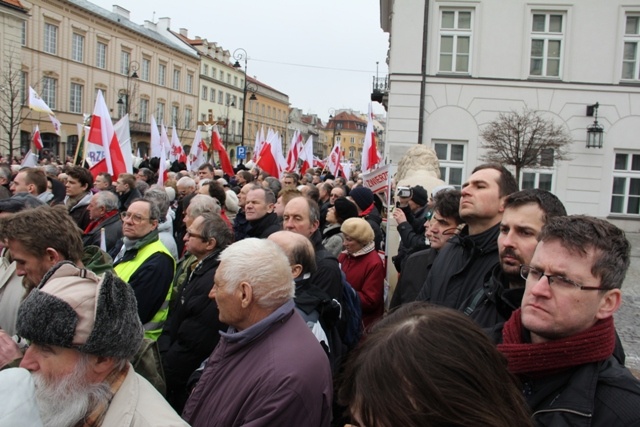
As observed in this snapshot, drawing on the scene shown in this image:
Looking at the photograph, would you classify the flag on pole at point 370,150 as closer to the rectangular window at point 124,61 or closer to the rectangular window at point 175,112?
the rectangular window at point 124,61

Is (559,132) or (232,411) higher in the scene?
(559,132)

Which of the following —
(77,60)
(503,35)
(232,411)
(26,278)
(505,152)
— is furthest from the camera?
(77,60)

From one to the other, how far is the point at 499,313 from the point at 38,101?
17.5 meters

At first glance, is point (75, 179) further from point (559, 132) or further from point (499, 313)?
point (559, 132)

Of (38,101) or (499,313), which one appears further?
(38,101)

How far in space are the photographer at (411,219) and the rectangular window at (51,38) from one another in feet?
156

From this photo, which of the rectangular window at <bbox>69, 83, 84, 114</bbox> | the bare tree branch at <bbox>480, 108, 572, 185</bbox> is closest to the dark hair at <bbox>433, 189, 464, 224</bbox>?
the bare tree branch at <bbox>480, 108, 572, 185</bbox>

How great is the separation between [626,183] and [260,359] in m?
→ 17.6

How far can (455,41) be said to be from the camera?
16.5 metres

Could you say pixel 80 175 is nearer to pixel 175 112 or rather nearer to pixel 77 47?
pixel 77 47

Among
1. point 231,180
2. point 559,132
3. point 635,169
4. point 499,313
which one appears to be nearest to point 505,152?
point 559,132

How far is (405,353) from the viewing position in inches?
45.3

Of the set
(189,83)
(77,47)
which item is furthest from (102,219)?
(189,83)

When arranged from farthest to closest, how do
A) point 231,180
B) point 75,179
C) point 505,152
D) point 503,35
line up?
point 503,35 < point 505,152 < point 231,180 < point 75,179
